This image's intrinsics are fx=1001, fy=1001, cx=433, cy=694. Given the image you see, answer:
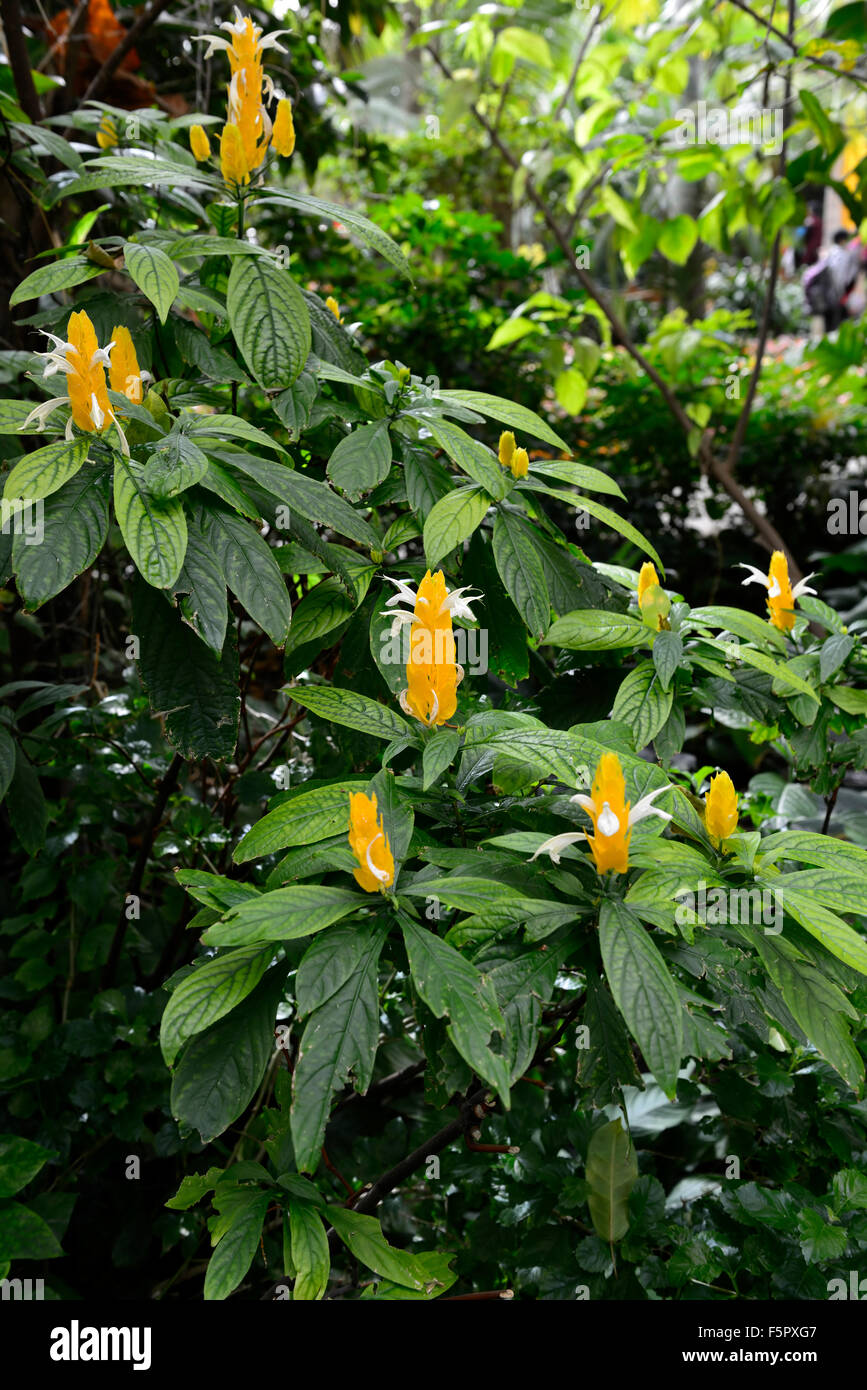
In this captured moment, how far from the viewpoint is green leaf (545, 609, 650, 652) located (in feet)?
3.91

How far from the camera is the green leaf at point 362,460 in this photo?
1138 mm

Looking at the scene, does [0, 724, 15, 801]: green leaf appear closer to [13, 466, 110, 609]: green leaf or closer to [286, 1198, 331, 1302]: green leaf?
[13, 466, 110, 609]: green leaf

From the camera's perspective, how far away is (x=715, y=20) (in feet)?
9.57

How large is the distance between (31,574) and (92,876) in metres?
1.14

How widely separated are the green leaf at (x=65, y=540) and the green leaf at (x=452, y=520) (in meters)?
0.34

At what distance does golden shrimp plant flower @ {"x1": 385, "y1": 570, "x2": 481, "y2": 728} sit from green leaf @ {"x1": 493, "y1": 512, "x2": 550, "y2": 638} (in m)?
0.13

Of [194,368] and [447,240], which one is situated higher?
[447,240]

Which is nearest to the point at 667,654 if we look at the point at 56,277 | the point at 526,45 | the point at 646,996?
the point at 646,996

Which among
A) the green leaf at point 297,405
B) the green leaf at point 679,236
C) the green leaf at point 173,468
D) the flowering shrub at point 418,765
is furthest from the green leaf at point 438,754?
the green leaf at point 679,236

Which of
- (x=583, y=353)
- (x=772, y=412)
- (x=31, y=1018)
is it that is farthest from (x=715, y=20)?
(x=31, y=1018)

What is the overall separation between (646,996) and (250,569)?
1.80 ft

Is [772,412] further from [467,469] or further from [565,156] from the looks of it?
[467,469]

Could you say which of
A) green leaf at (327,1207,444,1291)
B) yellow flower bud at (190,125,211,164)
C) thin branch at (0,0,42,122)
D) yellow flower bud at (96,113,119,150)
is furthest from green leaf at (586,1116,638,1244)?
thin branch at (0,0,42,122)

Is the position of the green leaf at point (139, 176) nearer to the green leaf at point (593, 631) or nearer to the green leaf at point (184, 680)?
the green leaf at point (184, 680)
